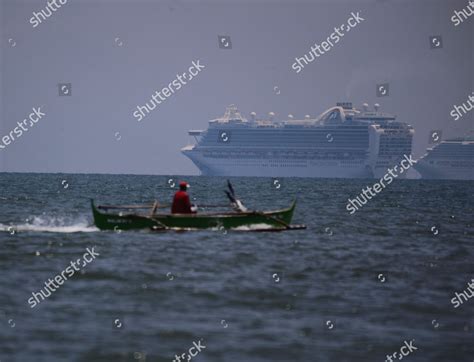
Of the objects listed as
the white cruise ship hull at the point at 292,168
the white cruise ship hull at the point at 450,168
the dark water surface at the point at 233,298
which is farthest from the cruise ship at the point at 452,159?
the dark water surface at the point at 233,298

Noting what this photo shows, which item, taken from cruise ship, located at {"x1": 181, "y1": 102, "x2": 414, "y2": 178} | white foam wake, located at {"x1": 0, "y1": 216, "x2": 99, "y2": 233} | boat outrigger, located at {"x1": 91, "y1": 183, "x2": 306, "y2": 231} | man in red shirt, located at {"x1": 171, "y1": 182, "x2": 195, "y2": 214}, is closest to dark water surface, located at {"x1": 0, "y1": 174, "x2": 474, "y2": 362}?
boat outrigger, located at {"x1": 91, "y1": 183, "x2": 306, "y2": 231}

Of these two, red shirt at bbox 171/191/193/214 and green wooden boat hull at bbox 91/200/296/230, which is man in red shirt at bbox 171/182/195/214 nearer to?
red shirt at bbox 171/191/193/214

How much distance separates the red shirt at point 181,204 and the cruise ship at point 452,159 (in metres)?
164

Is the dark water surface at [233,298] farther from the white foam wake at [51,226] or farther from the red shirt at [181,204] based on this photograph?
the red shirt at [181,204]

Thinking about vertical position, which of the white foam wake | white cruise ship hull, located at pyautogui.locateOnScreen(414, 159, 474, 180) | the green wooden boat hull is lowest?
the green wooden boat hull

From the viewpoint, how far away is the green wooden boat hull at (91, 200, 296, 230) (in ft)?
86.9

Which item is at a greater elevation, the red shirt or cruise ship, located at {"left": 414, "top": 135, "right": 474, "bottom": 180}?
cruise ship, located at {"left": 414, "top": 135, "right": 474, "bottom": 180}

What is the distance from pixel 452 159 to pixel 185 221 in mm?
165392

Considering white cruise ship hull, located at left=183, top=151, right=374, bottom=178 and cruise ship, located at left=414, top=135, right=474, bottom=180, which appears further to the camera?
cruise ship, located at left=414, top=135, right=474, bottom=180

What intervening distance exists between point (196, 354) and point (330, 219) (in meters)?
27.6

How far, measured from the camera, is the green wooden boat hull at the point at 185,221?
86.9ft

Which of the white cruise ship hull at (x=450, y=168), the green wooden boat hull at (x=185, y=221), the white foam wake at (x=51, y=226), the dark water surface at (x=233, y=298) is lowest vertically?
the dark water surface at (x=233, y=298)

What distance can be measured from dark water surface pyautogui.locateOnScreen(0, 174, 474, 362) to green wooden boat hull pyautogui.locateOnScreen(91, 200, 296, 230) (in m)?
0.34

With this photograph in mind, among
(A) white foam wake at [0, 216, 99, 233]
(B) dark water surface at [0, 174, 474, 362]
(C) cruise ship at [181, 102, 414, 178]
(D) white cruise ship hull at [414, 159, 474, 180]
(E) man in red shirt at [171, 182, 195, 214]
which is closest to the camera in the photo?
(B) dark water surface at [0, 174, 474, 362]
